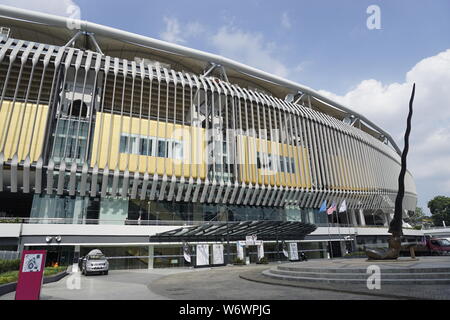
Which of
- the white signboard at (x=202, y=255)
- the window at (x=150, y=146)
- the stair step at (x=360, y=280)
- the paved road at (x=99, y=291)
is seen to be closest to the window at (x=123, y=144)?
the window at (x=150, y=146)

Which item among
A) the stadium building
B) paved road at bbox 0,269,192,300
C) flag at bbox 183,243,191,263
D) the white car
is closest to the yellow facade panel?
the stadium building

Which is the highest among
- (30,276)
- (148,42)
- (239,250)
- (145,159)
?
(148,42)

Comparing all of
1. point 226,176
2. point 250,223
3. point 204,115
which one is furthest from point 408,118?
point 204,115

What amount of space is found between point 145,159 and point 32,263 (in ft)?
79.8

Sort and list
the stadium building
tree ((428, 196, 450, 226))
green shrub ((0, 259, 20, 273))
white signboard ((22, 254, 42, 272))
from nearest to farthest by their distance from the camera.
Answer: white signboard ((22, 254, 42, 272)), green shrub ((0, 259, 20, 273)), the stadium building, tree ((428, 196, 450, 226))

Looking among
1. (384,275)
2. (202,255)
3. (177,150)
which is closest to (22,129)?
(177,150)

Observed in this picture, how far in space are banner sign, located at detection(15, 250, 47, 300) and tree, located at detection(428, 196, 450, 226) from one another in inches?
4963

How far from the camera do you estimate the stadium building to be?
29.0 m

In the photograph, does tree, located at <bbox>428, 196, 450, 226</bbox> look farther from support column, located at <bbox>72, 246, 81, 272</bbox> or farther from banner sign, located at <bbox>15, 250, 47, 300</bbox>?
banner sign, located at <bbox>15, 250, 47, 300</bbox>

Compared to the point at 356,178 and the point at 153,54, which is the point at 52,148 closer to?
the point at 153,54

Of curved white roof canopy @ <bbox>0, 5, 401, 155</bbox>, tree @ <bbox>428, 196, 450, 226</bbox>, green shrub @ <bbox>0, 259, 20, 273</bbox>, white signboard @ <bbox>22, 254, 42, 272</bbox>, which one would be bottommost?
green shrub @ <bbox>0, 259, 20, 273</bbox>

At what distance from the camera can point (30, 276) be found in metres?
8.73

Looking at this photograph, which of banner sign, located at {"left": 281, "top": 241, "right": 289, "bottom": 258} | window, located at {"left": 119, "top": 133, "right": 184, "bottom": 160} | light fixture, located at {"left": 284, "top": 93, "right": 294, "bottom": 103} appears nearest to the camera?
window, located at {"left": 119, "top": 133, "right": 184, "bottom": 160}

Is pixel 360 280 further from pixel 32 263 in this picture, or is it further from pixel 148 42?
pixel 148 42
